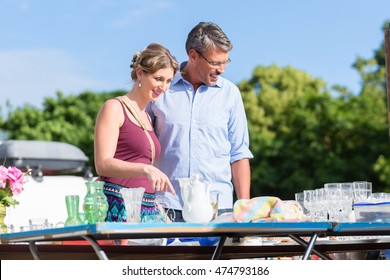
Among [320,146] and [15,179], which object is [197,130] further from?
[320,146]

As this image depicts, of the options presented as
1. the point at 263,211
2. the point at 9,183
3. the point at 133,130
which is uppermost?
the point at 133,130

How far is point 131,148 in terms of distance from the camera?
13.6 feet

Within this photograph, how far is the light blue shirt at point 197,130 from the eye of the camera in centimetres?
475

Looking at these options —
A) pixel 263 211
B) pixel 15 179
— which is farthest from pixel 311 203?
pixel 15 179

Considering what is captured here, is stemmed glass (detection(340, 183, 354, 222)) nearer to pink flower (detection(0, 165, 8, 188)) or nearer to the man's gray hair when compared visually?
the man's gray hair

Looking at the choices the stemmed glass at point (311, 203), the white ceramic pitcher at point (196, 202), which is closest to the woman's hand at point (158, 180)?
the white ceramic pitcher at point (196, 202)

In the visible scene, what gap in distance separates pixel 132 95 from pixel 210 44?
22.6 inches

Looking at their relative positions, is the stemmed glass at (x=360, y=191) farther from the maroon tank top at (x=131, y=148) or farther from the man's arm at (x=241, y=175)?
the maroon tank top at (x=131, y=148)

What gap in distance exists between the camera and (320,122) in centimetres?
3638

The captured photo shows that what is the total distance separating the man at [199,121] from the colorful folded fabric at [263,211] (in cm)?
90

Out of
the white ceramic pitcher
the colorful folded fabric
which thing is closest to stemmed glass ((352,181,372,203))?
the colorful folded fabric

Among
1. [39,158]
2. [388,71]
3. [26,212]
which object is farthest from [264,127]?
[388,71]

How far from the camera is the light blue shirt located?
4.75 m

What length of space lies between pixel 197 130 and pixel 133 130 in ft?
2.28
